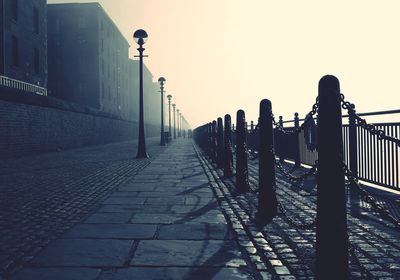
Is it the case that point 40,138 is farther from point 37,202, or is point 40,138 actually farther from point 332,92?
point 332,92

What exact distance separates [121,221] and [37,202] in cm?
184

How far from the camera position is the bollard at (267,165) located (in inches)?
183

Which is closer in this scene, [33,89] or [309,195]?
[309,195]

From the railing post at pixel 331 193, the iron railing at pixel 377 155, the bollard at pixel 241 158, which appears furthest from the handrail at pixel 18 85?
the railing post at pixel 331 193

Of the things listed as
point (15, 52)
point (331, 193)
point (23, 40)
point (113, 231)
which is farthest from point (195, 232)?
point (23, 40)

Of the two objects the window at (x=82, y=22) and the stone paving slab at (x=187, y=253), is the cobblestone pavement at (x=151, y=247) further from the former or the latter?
the window at (x=82, y=22)

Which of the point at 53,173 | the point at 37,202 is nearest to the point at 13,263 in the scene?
the point at 37,202

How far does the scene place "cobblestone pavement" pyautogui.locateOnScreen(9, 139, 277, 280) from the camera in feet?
9.28

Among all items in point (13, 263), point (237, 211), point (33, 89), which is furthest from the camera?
point (33, 89)

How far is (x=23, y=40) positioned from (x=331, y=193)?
93.1ft

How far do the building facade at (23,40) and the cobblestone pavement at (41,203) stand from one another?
56.8 ft

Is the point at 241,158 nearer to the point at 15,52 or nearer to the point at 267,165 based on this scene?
the point at 267,165

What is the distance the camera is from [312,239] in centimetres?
366

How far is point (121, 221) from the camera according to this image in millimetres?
4465
